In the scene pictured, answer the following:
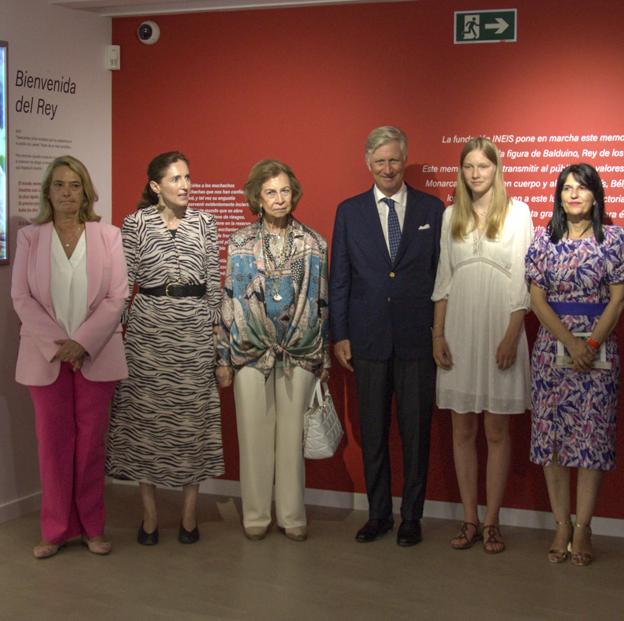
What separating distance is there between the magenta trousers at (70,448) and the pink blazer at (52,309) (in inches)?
3.2

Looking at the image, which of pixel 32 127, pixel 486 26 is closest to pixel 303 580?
pixel 32 127

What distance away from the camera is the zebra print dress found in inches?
197

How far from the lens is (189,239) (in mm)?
5055

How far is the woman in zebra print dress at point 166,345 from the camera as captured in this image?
501 cm

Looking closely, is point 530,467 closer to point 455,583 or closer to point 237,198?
point 455,583

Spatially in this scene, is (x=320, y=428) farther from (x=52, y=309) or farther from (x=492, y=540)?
(x=52, y=309)

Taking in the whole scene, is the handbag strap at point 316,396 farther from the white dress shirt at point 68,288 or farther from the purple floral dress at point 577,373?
the white dress shirt at point 68,288

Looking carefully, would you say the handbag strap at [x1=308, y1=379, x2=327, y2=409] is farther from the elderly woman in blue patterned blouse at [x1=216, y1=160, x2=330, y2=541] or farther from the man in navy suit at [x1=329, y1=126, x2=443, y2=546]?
the man in navy suit at [x1=329, y1=126, x2=443, y2=546]

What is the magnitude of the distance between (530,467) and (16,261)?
2778 mm

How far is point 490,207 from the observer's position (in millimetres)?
4926

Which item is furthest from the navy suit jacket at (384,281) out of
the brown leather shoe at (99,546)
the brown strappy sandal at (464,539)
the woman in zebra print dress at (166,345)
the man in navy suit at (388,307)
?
the brown leather shoe at (99,546)

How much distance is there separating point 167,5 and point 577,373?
305 cm

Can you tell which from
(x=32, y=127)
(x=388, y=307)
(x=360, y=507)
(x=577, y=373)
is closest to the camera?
(x=577, y=373)

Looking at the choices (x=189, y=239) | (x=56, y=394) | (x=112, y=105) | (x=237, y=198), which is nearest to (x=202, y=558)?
(x=56, y=394)
